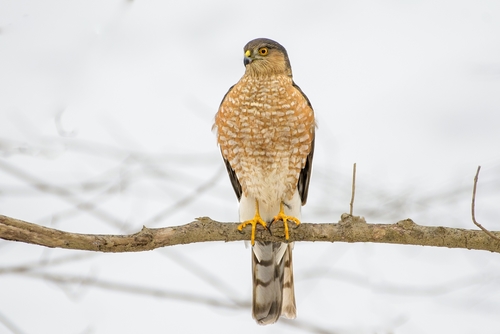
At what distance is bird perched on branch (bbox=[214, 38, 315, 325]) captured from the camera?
4.58 meters

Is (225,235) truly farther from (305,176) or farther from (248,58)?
(248,58)

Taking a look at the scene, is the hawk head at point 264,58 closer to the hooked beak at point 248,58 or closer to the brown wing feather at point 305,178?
the hooked beak at point 248,58

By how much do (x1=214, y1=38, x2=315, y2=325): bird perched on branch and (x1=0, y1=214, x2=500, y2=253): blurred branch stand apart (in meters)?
0.40

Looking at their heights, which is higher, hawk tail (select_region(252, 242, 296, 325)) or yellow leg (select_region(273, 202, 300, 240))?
yellow leg (select_region(273, 202, 300, 240))

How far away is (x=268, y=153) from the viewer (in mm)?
4586

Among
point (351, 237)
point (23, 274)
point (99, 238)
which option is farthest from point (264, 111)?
point (23, 274)

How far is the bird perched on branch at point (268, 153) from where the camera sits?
4582 mm

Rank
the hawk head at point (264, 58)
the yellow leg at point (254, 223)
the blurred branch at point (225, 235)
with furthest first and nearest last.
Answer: the hawk head at point (264, 58) → the yellow leg at point (254, 223) → the blurred branch at point (225, 235)

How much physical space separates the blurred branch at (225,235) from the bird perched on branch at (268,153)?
0.40 m

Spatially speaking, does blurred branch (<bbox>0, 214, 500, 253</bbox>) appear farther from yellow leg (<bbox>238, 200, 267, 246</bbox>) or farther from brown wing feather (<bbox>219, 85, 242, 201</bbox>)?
brown wing feather (<bbox>219, 85, 242, 201</bbox>)

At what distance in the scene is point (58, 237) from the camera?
3303 mm

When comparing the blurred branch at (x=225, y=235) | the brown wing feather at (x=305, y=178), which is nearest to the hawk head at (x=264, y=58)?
the brown wing feather at (x=305, y=178)

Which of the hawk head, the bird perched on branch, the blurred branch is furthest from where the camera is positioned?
the hawk head

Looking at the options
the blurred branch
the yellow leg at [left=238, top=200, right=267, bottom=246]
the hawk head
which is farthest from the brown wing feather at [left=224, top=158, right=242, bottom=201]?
the blurred branch
